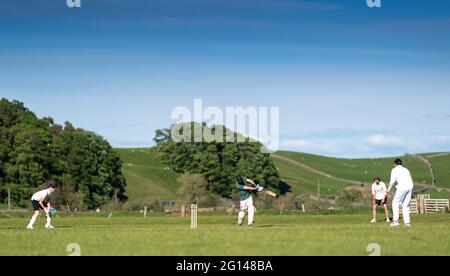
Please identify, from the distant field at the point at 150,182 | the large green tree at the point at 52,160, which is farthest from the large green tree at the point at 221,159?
the large green tree at the point at 52,160

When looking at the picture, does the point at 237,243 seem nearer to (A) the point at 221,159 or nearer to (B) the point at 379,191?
(B) the point at 379,191

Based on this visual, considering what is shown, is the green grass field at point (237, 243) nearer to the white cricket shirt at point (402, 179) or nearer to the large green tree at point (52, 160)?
the white cricket shirt at point (402, 179)

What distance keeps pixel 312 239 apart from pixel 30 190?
85466 millimetres

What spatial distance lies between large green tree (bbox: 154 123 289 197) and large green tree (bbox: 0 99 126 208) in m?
17.2

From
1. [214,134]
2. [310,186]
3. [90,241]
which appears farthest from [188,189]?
[90,241]

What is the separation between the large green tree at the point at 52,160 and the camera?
363 ft

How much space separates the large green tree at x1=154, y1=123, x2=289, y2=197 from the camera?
451 feet

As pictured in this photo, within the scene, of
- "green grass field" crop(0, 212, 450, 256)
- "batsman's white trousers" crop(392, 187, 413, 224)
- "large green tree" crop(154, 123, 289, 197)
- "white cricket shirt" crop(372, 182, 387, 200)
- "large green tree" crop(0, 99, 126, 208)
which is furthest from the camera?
"large green tree" crop(154, 123, 289, 197)

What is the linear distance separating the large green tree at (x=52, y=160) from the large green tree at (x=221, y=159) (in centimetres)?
1717

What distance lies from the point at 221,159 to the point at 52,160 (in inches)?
1350

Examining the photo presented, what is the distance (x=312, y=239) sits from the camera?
2764cm

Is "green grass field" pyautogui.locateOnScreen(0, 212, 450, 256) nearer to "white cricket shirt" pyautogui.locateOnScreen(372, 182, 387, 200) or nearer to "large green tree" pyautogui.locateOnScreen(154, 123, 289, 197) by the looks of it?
"white cricket shirt" pyautogui.locateOnScreen(372, 182, 387, 200)

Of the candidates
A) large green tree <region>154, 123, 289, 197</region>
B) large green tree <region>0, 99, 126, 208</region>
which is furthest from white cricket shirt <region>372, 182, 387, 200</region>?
large green tree <region>154, 123, 289, 197</region>

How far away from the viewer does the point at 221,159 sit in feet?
463
